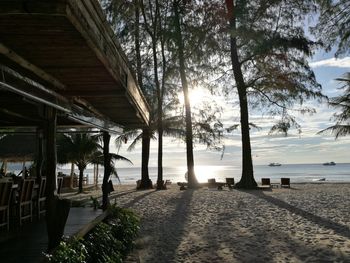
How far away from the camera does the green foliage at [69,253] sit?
458 cm

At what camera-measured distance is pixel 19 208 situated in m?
7.50

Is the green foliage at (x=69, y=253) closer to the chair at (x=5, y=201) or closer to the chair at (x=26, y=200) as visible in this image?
the chair at (x=5, y=201)

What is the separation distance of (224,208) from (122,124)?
5.13 m

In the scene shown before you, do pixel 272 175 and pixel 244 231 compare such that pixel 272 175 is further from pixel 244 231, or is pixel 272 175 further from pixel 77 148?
pixel 244 231

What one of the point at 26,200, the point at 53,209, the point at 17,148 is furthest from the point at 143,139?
the point at 53,209

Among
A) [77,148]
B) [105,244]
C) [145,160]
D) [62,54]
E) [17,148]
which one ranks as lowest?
[105,244]

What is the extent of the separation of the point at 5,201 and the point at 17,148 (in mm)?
17680

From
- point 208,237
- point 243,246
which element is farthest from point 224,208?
point 243,246

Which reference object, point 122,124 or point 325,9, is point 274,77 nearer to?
point 325,9

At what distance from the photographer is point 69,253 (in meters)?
4.82

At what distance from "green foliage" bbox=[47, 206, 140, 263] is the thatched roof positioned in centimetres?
1509

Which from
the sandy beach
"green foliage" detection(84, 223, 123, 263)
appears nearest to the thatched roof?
the sandy beach

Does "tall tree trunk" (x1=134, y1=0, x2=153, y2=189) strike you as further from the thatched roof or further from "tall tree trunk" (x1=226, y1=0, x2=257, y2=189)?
the thatched roof

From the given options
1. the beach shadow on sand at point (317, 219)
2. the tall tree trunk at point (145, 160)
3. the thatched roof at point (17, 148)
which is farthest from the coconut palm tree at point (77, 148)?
the beach shadow on sand at point (317, 219)
